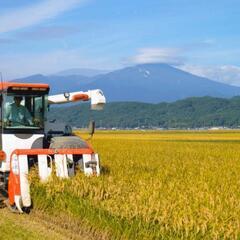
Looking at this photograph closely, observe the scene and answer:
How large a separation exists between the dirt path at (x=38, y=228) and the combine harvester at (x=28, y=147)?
23.7 inches

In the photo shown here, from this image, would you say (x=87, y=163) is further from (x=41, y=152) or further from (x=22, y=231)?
(x=22, y=231)

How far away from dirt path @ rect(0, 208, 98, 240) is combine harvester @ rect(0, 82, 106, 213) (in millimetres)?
603

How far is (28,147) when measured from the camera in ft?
43.3

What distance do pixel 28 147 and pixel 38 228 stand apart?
12.7 feet

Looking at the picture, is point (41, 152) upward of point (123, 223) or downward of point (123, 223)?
upward

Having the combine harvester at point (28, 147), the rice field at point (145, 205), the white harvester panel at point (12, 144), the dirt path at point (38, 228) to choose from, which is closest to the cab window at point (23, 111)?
the combine harvester at point (28, 147)

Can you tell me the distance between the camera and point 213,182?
1252 centimetres

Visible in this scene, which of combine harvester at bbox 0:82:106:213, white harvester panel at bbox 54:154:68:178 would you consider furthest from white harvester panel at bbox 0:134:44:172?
white harvester panel at bbox 54:154:68:178

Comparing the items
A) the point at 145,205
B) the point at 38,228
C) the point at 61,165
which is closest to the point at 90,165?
the point at 61,165

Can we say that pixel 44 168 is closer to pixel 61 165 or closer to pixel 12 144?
pixel 61 165

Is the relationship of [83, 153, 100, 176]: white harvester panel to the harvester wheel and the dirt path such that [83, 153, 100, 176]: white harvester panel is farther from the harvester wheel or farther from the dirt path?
the harvester wheel

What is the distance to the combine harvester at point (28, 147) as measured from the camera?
38.9 feet

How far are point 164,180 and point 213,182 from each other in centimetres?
113

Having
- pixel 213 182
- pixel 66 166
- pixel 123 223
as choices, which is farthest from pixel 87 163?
pixel 123 223
